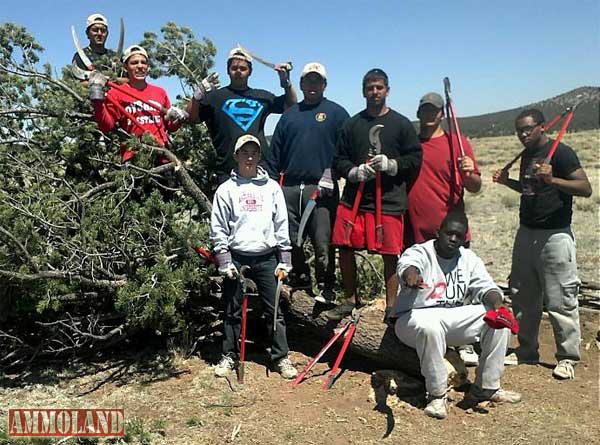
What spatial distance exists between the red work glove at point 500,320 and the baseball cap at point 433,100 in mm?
1770

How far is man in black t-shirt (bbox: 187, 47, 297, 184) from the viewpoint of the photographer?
17.0 ft

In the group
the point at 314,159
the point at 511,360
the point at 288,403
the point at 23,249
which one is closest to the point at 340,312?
the point at 288,403

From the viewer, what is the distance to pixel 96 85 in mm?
4949

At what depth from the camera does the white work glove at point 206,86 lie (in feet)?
16.9

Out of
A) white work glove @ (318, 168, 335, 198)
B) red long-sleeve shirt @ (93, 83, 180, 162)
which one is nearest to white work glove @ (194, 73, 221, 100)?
red long-sleeve shirt @ (93, 83, 180, 162)

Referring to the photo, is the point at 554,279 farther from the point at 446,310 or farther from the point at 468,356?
the point at 446,310

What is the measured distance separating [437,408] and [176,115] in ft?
11.4

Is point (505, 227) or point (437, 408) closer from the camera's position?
point (437, 408)

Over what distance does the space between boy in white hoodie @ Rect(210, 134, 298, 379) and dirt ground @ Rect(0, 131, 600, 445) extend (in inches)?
15.1

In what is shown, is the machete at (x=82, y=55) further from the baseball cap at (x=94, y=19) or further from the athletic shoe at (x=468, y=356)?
the athletic shoe at (x=468, y=356)

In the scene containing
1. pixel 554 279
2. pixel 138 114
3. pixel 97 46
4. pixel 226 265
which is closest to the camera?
pixel 226 265

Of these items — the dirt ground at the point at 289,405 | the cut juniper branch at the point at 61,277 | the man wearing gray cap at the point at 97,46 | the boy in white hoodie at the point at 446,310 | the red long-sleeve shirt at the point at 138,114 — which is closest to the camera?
the dirt ground at the point at 289,405

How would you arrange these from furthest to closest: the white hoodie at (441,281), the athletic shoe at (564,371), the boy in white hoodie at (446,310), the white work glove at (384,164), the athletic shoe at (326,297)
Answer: the athletic shoe at (326,297), the athletic shoe at (564,371), the white work glove at (384,164), the white hoodie at (441,281), the boy in white hoodie at (446,310)

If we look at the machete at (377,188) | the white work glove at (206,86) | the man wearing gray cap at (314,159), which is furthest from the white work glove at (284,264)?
the white work glove at (206,86)
